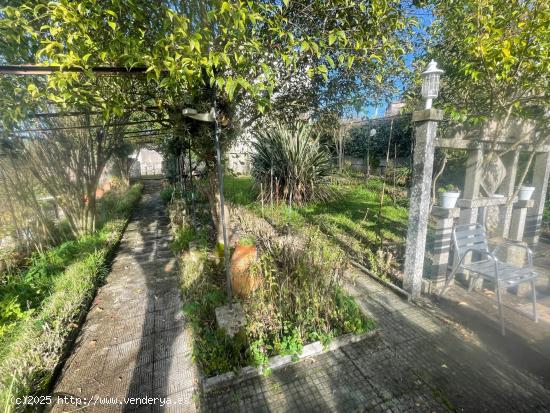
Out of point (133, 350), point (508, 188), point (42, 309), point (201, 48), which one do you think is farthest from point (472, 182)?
point (42, 309)

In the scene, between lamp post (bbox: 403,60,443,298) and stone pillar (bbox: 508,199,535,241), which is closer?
lamp post (bbox: 403,60,443,298)

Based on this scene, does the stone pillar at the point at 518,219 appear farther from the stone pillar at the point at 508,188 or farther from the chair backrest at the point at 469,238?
the chair backrest at the point at 469,238

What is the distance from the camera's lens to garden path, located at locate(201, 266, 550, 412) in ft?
5.53

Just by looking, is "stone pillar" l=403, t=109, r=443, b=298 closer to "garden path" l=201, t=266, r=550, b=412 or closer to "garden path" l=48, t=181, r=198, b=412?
"garden path" l=201, t=266, r=550, b=412

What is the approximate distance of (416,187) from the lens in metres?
2.67

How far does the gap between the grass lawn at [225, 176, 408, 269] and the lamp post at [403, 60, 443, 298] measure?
714mm

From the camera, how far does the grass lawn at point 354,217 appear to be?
14.0 feet

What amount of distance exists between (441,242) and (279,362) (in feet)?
7.18

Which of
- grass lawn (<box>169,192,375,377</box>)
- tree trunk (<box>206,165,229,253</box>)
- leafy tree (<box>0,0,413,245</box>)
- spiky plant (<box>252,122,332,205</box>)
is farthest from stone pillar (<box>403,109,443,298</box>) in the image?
spiky plant (<box>252,122,332,205</box>)

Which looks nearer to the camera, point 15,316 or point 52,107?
point 15,316

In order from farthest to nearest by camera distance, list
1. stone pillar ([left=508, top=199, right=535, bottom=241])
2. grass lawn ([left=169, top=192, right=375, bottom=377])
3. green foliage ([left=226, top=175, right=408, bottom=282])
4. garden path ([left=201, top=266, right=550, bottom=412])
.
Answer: green foliage ([left=226, top=175, right=408, bottom=282])
stone pillar ([left=508, top=199, right=535, bottom=241])
grass lawn ([left=169, top=192, right=375, bottom=377])
garden path ([left=201, top=266, right=550, bottom=412])

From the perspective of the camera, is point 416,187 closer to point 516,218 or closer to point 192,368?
point 516,218

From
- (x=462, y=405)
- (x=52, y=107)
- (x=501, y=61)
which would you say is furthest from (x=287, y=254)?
(x=52, y=107)

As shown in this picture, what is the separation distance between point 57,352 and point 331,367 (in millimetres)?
2210
